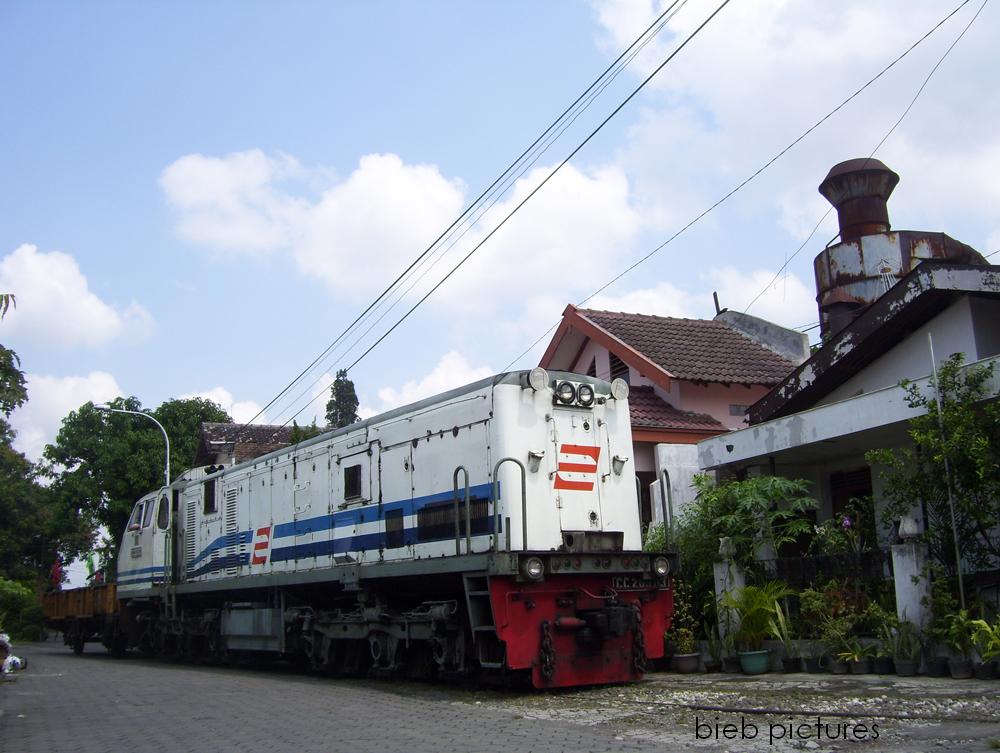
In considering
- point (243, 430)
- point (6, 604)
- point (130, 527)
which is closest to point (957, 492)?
point (130, 527)

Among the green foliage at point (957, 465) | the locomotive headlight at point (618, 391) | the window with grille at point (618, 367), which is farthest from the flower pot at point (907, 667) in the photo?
the window with grille at point (618, 367)

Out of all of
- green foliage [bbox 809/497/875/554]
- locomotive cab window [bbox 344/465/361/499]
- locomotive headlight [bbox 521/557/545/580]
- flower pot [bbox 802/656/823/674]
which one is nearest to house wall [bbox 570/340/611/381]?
green foliage [bbox 809/497/875/554]

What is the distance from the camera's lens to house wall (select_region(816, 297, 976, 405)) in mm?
12992

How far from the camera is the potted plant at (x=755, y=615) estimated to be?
38.6ft

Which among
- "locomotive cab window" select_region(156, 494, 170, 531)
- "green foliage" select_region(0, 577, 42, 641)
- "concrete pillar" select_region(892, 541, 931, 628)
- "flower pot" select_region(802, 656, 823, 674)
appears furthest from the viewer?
"green foliage" select_region(0, 577, 42, 641)

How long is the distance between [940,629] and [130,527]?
1648cm

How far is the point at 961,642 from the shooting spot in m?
9.91

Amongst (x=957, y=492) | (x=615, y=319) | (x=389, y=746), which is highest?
(x=615, y=319)

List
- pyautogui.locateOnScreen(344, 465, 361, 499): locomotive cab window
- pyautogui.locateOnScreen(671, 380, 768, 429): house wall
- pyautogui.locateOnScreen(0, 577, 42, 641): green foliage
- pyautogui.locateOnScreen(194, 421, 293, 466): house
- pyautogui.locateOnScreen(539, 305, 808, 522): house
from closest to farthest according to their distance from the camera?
pyautogui.locateOnScreen(344, 465, 361, 499): locomotive cab window, pyautogui.locateOnScreen(539, 305, 808, 522): house, pyautogui.locateOnScreen(671, 380, 768, 429): house wall, pyautogui.locateOnScreen(0, 577, 42, 641): green foliage, pyautogui.locateOnScreen(194, 421, 293, 466): house

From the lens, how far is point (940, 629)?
1014 cm

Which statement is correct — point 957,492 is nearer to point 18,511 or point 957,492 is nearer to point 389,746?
point 389,746

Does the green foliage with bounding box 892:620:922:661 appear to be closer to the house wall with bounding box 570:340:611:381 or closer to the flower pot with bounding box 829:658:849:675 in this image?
the flower pot with bounding box 829:658:849:675

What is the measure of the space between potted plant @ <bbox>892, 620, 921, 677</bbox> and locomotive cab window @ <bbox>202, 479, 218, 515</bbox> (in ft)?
39.4

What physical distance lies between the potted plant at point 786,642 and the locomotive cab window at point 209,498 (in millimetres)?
10463
